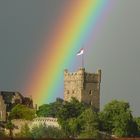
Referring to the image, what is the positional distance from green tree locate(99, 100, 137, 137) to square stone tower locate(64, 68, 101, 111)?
2644cm

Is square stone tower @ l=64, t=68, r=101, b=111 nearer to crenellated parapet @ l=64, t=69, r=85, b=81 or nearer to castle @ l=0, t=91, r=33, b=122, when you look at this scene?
crenellated parapet @ l=64, t=69, r=85, b=81

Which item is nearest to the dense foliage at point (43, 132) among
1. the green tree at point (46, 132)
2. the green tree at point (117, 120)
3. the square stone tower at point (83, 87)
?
the green tree at point (46, 132)

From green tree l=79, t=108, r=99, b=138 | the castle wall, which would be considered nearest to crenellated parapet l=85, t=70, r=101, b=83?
the castle wall

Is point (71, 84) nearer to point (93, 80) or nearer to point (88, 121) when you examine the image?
point (93, 80)

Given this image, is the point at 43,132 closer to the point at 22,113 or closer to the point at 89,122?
the point at 89,122

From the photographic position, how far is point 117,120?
375ft

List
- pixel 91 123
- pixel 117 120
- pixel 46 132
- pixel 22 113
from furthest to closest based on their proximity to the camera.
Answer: pixel 22 113, pixel 117 120, pixel 91 123, pixel 46 132

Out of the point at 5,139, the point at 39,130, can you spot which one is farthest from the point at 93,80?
the point at 5,139

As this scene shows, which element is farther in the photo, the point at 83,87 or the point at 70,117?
the point at 83,87

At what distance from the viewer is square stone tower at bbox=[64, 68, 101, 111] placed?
487 ft

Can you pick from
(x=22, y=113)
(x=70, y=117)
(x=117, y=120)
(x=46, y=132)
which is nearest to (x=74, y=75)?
(x=22, y=113)

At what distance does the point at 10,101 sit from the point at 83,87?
18899 millimetres

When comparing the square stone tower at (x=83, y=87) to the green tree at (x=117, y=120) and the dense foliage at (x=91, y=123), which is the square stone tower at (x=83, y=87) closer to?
the dense foliage at (x=91, y=123)

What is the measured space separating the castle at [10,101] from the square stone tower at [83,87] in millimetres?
10069
